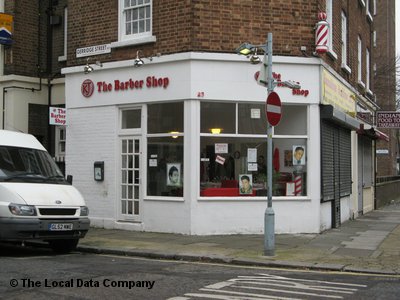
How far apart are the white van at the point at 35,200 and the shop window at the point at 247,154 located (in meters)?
3.84

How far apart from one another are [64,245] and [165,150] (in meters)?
4.00

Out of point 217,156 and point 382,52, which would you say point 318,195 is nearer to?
point 217,156

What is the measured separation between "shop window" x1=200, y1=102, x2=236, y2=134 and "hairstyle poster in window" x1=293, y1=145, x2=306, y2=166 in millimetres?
1730

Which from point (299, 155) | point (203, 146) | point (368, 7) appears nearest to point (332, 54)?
point (299, 155)

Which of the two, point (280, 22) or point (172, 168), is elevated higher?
point (280, 22)

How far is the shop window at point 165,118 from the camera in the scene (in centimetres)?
1379

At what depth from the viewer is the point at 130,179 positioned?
1462 centimetres

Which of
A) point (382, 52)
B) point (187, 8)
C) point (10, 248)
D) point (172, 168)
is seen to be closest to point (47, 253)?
point (10, 248)

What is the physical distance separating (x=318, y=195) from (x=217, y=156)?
2.79 metres

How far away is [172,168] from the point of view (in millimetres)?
13883

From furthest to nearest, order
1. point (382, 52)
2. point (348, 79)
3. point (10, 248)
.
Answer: point (382, 52) < point (348, 79) < point (10, 248)

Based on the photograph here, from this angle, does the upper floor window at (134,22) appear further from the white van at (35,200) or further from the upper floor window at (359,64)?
the upper floor window at (359,64)

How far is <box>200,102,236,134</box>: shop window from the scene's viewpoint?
44.8 ft

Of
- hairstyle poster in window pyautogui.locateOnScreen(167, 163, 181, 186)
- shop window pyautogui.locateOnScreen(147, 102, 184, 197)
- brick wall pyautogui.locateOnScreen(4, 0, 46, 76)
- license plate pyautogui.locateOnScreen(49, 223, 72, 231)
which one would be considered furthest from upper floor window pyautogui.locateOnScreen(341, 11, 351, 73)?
license plate pyautogui.locateOnScreen(49, 223, 72, 231)
